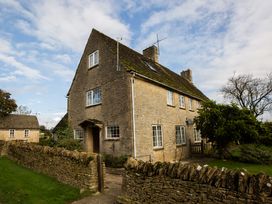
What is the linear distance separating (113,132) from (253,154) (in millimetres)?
10399

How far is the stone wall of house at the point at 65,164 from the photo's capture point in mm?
10336

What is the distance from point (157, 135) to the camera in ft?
60.0

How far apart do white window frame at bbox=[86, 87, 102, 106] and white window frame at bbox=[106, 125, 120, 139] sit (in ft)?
8.10

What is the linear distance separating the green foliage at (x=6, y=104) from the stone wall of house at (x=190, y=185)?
1956 inches

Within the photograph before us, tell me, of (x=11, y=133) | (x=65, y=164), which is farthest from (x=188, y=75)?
(x=11, y=133)

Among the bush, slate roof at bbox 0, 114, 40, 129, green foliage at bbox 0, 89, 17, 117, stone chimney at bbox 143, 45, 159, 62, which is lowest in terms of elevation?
the bush

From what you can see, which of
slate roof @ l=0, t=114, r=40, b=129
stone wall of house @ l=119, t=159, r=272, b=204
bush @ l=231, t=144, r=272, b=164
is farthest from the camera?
slate roof @ l=0, t=114, r=40, b=129

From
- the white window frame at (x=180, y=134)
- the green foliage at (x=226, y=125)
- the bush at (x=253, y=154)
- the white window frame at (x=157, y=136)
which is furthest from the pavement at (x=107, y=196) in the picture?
the bush at (x=253, y=154)

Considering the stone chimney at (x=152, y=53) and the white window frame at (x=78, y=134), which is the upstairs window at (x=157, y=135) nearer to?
the white window frame at (x=78, y=134)

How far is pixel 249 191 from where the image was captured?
5.21 metres

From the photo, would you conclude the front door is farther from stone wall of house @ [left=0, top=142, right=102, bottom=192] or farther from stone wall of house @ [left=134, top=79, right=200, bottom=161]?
stone wall of house @ [left=0, top=142, right=102, bottom=192]

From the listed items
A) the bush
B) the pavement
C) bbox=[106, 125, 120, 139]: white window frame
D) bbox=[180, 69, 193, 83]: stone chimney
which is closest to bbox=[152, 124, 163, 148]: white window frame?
bbox=[106, 125, 120, 139]: white window frame

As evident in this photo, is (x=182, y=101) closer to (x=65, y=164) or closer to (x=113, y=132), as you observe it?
(x=113, y=132)

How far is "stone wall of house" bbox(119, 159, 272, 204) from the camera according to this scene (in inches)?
204
